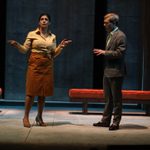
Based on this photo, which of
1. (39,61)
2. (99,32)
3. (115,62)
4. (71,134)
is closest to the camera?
(71,134)

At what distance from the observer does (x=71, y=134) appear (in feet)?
24.7

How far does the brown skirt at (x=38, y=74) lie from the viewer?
817cm

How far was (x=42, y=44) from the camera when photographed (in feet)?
26.7

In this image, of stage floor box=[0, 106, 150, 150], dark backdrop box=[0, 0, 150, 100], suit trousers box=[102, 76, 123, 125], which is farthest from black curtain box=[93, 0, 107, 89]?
suit trousers box=[102, 76, 123, 125]

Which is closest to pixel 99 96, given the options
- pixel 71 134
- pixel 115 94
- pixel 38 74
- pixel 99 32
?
pixel 99 32

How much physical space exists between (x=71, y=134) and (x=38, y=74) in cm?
129

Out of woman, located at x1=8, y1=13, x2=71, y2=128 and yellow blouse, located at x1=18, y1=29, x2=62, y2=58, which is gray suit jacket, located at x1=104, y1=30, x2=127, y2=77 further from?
yellow blouse, located at x1=18, y1=29, x2=62, y2=58

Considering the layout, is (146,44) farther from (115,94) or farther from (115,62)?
(115,94)

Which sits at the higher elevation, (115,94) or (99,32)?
(99,32)

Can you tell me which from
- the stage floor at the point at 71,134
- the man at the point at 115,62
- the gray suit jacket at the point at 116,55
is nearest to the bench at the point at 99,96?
the stage floor at the point at 71,134

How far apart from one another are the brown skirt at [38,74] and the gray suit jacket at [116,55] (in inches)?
40.9

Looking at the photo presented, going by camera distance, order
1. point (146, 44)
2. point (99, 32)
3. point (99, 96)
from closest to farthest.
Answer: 1. point (99, 96)
2. point (146, 44)
3. point (99, 32)

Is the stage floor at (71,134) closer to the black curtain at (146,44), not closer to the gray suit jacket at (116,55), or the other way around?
the gray suit jacket at (116,55)

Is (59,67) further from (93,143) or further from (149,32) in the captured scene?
(93,143)
